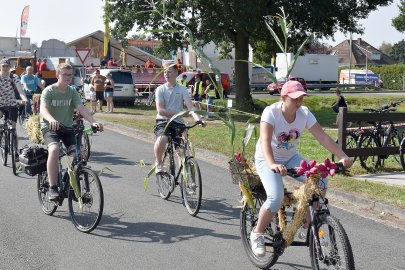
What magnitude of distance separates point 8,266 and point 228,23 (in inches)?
749

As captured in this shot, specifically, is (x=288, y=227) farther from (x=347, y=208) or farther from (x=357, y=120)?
(x=357, y=120)

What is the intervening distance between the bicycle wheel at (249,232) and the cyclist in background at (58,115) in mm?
2180

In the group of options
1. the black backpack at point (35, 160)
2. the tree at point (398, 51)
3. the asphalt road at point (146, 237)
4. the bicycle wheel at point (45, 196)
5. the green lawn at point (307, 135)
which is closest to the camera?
the asphalt road at point (146, 237)

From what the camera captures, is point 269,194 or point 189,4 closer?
point 269,194

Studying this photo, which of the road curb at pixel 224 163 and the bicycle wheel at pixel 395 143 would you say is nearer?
the road curb at pixel 224 163

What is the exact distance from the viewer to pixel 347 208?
28.9 feet

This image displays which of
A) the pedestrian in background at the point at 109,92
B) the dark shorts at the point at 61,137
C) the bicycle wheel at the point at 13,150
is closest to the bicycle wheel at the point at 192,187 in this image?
the dark shorts at the point at 61,137

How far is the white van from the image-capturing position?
95.0ft

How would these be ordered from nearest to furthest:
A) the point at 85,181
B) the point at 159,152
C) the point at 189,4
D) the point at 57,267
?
1. the point at 57,267
2. the point at 85,181
3. the point at 159,152
4. the point at 189,4

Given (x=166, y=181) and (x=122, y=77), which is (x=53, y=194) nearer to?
(x=166, y=181)

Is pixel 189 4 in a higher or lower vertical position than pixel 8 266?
higher

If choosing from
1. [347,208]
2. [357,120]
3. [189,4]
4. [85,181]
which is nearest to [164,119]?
[85,181]

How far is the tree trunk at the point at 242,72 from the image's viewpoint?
2658cm

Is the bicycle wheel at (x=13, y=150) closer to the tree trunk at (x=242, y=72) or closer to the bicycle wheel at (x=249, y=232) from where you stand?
the bicycle wheel at (x=249, y=232)
